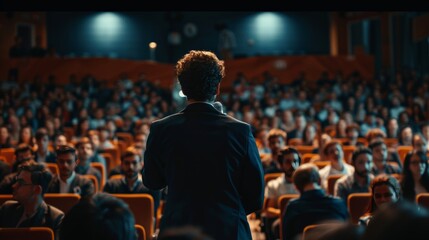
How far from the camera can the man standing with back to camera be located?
2717 millimetres

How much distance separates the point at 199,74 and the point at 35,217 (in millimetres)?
2139

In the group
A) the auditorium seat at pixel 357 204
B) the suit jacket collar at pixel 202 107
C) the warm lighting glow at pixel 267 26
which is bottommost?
the auditorium seat at pixel 357 204

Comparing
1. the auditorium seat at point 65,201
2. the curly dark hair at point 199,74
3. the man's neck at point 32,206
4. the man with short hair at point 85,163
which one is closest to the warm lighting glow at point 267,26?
the man with short hair at point 85,163

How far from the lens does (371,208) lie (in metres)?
4.46

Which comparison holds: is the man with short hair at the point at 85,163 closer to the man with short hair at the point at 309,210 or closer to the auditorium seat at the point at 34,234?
the man with short hair at the point at 309,210

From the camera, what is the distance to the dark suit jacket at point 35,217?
4.47m

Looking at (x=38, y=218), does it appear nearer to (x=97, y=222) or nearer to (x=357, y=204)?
(x=357, y=204)

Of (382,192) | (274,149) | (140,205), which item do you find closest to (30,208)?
(140,205)

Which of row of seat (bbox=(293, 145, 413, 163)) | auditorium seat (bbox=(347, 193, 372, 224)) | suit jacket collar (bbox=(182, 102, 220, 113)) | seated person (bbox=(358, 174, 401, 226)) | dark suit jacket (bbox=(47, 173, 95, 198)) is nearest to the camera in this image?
suit jacket collar (bbox=(182, 102, 220, 113))

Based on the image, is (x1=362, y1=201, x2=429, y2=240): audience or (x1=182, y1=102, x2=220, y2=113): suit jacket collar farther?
(x1=182, y1=102, x2=220, y2=113): suit jacket collar

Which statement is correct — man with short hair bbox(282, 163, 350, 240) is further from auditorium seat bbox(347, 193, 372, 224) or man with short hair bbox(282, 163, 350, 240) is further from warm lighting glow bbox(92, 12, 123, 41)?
warm lighting glow bbox(92, 12, 123, 41)

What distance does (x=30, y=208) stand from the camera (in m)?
4.60

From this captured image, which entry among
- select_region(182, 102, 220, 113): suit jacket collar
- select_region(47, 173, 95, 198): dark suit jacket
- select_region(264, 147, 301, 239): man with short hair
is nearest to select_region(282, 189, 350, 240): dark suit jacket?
select_region(264, 147, 301, 239): man with short hair

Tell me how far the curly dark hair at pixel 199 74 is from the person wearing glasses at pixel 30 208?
1974 mm
